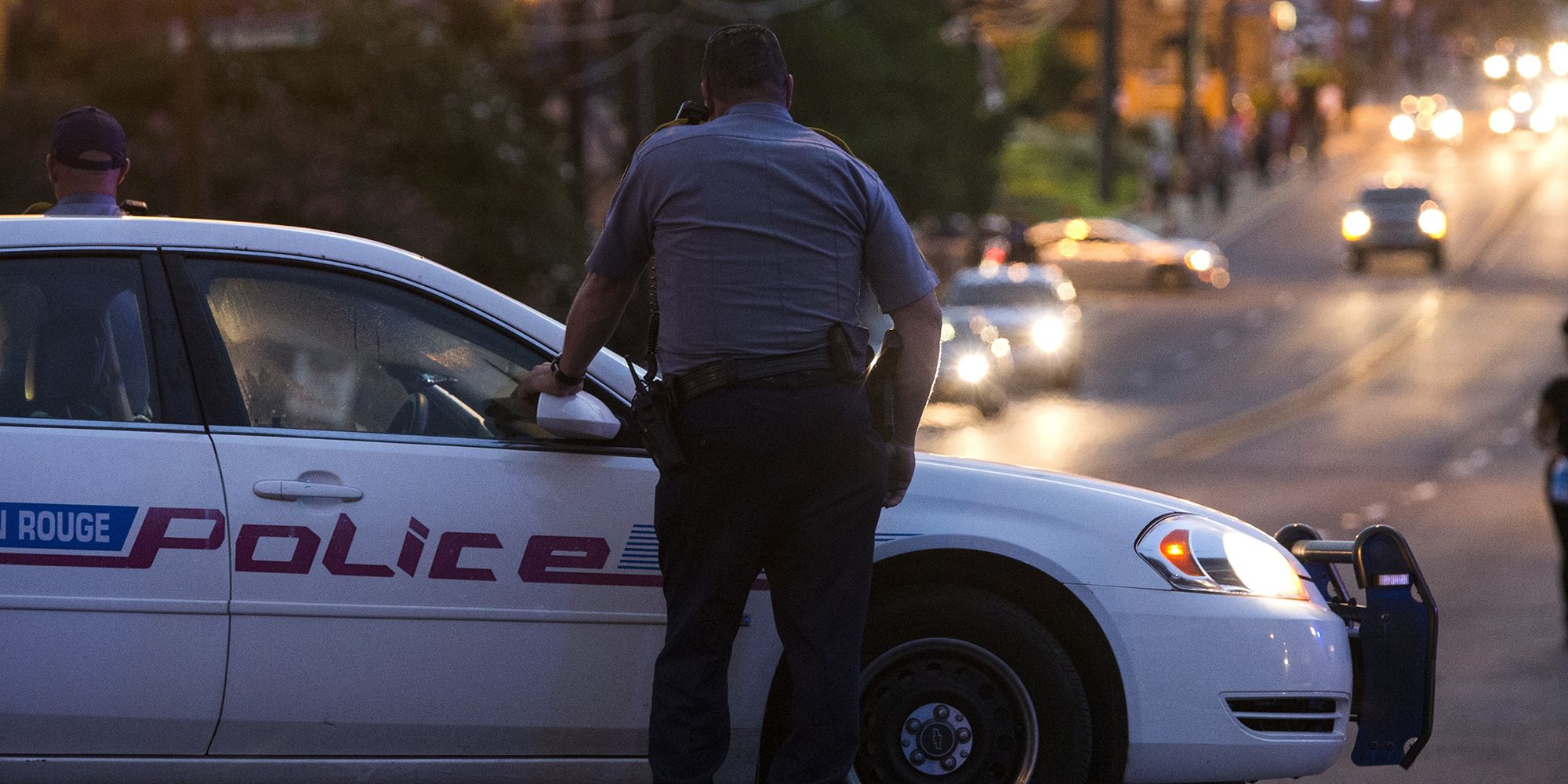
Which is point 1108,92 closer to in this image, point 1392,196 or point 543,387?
point 1392,196

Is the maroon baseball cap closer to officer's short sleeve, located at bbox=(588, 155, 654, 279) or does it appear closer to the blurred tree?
officer's short sleeve, located at bbox=(588, 155, 654, 279)

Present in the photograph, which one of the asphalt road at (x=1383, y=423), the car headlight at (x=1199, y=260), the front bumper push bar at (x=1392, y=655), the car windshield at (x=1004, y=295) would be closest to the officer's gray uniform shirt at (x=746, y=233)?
the front bumper push bar at (x=1392, y=655)

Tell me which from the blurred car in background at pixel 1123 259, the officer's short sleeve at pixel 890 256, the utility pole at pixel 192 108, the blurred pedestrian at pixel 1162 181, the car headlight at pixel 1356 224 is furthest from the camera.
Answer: the blurred pedestrian at pixel 1162 181

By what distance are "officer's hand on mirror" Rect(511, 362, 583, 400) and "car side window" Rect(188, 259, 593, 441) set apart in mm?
159

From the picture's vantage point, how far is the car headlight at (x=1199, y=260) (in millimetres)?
43062

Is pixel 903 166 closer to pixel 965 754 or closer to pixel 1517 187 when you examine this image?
pixel 1517 187

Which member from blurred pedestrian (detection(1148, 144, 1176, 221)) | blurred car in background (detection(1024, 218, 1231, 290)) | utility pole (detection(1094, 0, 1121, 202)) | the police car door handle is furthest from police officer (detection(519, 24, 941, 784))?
utility pole (detection(1094, 0, 1121, 202))

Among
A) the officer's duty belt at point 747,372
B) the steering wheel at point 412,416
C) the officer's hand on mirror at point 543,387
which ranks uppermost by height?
the officer's duty belt at point 747,372

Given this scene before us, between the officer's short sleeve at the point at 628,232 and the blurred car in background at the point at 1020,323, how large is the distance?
67.3 feet

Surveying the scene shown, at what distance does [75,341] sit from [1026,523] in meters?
2.15

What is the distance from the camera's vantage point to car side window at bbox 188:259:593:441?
4816mm

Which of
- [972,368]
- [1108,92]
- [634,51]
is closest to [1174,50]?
[1108,92]

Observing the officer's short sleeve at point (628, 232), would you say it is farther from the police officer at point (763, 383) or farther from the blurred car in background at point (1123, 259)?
the blurred car in background at point (1123, 259)

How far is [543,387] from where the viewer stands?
15.4ft
